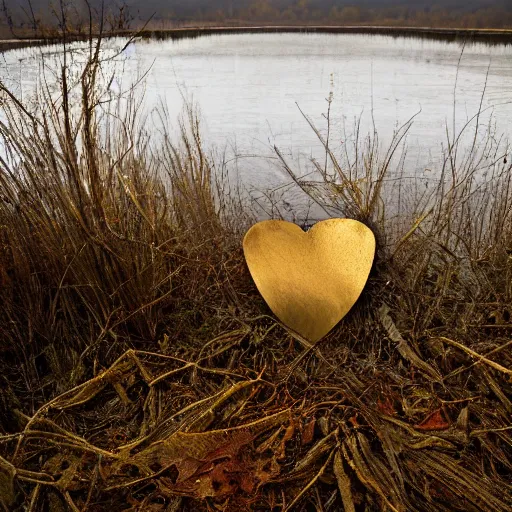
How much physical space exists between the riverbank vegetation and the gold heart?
6 centimetres

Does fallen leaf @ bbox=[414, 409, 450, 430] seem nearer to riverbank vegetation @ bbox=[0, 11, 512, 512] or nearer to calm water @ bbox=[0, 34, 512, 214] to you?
riverbank vegetation @ bbox=[0, 11, 512, 512]

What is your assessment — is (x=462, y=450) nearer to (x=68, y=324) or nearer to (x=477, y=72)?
(x=68, y=324)

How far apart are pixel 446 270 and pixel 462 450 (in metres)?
0.66

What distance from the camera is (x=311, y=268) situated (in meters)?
1.52

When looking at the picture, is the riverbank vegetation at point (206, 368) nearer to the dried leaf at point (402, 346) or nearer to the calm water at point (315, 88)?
the dried leaf at point (402, 346)

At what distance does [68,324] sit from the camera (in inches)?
59.9

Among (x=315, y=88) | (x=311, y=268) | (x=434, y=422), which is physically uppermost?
(x=311, y=268)

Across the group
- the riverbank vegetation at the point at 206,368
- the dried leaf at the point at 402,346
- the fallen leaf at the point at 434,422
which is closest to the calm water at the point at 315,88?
the riverbank vegetation at the point at 206,368

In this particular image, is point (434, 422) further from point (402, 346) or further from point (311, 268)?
point (311, 268)

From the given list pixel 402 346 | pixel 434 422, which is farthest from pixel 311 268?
pixel 434 422

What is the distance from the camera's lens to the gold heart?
1480mm

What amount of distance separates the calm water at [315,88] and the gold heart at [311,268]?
5.53ft

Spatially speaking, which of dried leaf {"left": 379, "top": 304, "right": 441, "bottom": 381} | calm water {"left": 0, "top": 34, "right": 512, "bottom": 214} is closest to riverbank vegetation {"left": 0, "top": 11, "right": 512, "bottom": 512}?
dried leaf {"left": 379, "top": 304, "right": 441, "bottom": 381}

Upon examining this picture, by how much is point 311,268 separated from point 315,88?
4.20 metres
